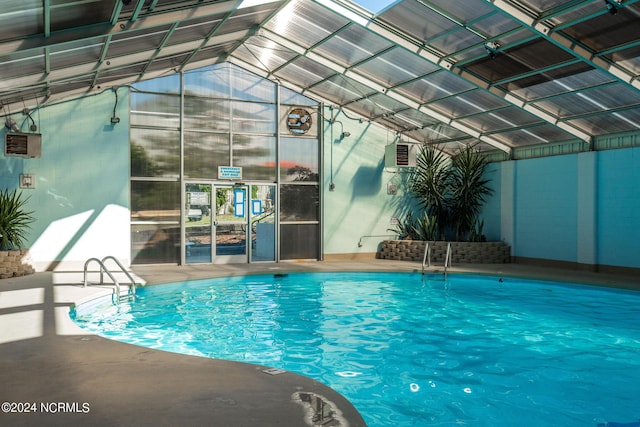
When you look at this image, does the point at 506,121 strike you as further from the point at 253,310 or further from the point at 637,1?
the point at 253,310

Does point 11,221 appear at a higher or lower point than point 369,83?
lower

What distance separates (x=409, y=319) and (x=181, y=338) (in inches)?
133

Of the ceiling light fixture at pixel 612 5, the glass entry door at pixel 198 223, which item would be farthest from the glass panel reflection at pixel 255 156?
the ceiling light fixture at pixel 612 5

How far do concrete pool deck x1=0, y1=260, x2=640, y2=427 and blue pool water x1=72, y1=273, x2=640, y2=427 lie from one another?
3.30ft

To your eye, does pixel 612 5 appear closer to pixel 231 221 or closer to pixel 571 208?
pixel 571 208

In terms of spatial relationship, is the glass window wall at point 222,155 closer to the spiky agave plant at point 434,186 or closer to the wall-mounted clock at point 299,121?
the wall-mounted clock at point 299,121

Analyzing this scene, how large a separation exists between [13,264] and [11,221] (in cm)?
89

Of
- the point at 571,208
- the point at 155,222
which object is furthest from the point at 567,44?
the point at 155,222

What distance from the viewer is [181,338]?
6.76 metres

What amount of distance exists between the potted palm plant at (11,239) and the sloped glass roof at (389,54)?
207 cm

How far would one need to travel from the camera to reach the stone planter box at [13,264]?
10227 millimetres

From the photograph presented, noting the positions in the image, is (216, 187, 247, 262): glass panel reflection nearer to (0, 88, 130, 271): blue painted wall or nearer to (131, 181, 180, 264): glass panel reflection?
(131, 181, 180, 264): glass panel reflection

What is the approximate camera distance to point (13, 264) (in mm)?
10438

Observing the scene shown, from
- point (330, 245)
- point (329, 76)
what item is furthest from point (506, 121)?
point (330, 245)
